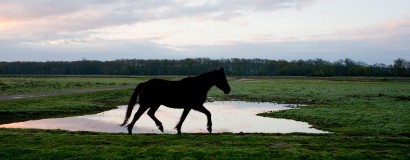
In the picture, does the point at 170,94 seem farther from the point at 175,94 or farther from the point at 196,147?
the point at 196,147

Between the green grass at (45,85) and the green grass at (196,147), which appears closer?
the green grass at (196,147)

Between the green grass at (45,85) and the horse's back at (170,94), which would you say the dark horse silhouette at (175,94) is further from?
the green grass at (45,85)

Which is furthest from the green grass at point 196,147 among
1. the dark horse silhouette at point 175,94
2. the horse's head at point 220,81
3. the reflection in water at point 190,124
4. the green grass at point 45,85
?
the green grass at point 45,85

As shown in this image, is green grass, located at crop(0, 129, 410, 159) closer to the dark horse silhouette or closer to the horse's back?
the dark horse silhouette

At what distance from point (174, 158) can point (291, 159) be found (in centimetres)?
295

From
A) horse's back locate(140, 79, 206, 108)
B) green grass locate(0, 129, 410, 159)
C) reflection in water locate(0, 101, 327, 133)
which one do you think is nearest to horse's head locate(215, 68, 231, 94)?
horse's back locate(140, 79, 206, 108)

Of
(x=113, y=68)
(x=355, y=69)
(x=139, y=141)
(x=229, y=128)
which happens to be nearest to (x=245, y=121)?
(x=229, y=128)

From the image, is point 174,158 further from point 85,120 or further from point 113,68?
point 113,68

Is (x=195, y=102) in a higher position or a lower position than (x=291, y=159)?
higher

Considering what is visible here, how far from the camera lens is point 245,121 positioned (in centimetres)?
2581

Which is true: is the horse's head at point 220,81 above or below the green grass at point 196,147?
above

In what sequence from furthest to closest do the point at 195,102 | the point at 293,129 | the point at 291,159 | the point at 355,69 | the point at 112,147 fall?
the point at 355,69
the point at 293,129
the point at 195,102
the point at 112,147
the point at 291,159

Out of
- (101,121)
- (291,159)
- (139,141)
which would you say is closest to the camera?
(291,159)

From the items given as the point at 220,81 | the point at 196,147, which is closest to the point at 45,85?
the point at 220,81
